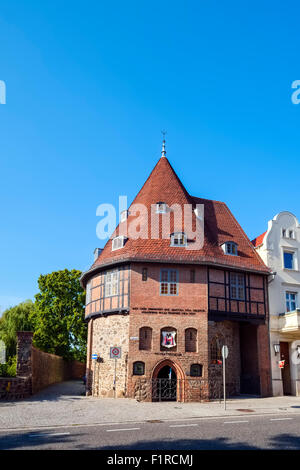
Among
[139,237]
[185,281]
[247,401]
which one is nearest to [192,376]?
[247,401]

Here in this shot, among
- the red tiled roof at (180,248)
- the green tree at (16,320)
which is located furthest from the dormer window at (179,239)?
the green tree at (16,320)

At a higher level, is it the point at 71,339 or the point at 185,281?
the point at 185,281

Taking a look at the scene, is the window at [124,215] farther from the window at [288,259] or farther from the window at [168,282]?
the window at [288,259]

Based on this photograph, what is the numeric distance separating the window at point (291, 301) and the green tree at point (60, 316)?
2025 centimetres

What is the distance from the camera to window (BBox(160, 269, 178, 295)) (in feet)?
81.0

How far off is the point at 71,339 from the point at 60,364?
250 centimetres

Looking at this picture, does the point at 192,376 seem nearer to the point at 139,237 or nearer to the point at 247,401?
the point at 247,401

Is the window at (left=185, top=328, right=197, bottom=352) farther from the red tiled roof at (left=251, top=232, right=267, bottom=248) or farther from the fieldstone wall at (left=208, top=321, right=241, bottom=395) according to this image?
the red tiled roof at (left=251, top=232, right=267, bottom=248)

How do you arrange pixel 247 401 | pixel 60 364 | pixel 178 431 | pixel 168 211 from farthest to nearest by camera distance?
1. pixel 60 364
2. pixel 168 211
3. pixel 247 401
4. pixel 178 431

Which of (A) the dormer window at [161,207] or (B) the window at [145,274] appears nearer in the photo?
(B) the window at [145,274]

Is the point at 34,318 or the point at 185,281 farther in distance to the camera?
the point at 34,318

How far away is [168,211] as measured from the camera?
91.4 feet

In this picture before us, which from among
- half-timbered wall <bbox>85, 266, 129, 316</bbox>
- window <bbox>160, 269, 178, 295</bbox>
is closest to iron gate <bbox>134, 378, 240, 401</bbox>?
half-timbered wall <bbox>85, 266, 129, 316</bbox>

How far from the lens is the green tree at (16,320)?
30.1 m
